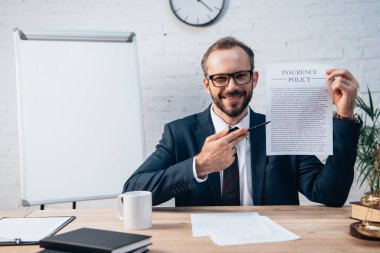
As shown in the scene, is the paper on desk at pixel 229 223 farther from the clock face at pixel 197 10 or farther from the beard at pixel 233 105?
the clock face at pixel 197 10

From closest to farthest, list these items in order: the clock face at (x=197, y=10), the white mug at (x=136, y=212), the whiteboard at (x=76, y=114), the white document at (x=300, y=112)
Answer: the white mug at (x=136, y=212) → the white document at (x=300, y=112) → the whiteboard at (x=76, y=114) → the clock face at (x=197, y=10)

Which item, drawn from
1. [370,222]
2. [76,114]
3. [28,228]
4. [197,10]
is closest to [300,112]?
[370,222]

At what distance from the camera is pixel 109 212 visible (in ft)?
3.93

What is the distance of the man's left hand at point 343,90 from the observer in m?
1.16

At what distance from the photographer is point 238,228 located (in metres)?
0.97

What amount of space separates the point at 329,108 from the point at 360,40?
151 centimetres

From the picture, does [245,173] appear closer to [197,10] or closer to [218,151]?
[218,151]

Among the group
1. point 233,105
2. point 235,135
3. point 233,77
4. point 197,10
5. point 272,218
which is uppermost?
point 197,10

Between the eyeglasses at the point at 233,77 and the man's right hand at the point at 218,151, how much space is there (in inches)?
13.1

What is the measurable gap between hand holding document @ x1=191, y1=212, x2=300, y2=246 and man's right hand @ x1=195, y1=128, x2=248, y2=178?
0.16 meters

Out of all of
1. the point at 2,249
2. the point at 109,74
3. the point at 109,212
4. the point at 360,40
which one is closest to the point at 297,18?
the point at 360,40

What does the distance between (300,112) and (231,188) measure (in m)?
0.45

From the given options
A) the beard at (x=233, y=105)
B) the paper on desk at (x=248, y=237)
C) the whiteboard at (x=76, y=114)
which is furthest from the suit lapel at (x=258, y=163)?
the whiteboard at (x=76, y=114)

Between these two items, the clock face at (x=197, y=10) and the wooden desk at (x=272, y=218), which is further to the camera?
the clock face at (x=197, y=10)
